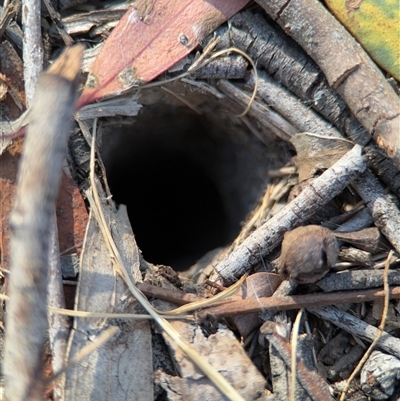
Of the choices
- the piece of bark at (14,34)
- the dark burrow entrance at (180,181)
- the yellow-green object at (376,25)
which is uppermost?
the yellow-green object at (376,25)

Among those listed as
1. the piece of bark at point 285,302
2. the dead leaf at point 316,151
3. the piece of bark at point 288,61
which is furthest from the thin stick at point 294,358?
the piece of bark at point 288,61

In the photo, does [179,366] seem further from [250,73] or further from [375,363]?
[250,73]

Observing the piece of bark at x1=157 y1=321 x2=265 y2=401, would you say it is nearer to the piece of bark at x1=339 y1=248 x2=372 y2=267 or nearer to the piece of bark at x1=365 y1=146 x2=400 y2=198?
the piece of bark at x1=339 y1=248 x2=372 y2=267

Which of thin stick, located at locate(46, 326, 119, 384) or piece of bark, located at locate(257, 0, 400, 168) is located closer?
thin stick, located at locate(46, 326, 119, 384)

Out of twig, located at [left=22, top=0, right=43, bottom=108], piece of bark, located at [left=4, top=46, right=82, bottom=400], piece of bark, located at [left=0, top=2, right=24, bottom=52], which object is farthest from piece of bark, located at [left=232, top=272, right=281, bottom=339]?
piece of bark, located at [left=0, top=2, right=24, bottom=52]

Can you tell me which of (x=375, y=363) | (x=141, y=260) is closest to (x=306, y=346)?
(x=375, y=363)

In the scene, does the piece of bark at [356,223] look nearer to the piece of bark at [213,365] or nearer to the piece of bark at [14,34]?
the piece of bark at [213,365]

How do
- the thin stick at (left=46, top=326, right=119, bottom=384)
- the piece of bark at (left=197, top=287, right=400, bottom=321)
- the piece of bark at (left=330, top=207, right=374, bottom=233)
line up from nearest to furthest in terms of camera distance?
the thin stick at (left=46, top=326, right=119, bottom=384) < the piece of bark at (left=197, top=287, right=400, bottom=321) < the piece of bark at (left=330, top=207, right=374, bottom=233)
